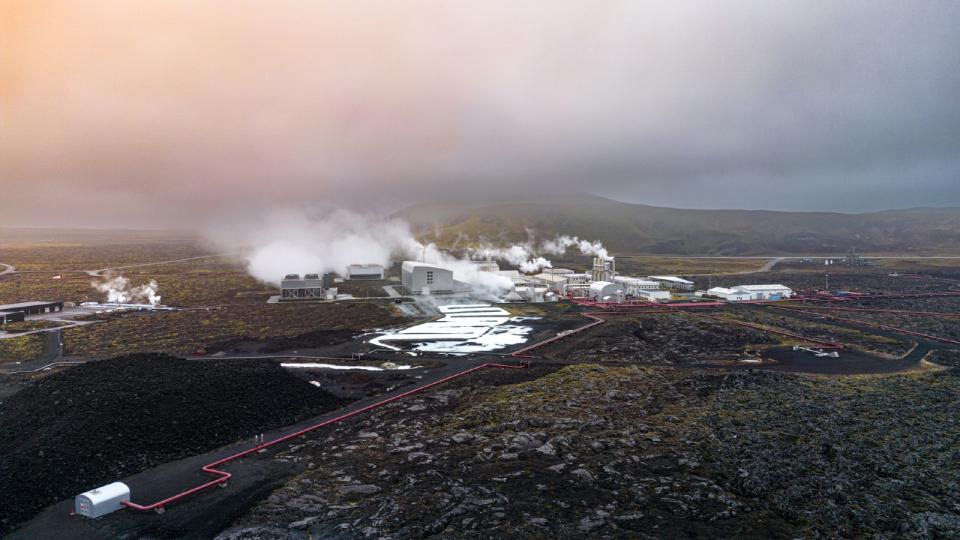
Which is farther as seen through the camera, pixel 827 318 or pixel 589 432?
pixel 827 318

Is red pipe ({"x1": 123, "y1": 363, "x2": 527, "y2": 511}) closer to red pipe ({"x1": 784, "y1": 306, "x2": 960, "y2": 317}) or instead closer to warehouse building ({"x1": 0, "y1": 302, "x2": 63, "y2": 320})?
warehouse building ({"x1": 0, "y1": 302, "x2": 63, "y2": 320})

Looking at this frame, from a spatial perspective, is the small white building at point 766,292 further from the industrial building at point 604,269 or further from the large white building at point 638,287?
the industrial building at point 604,269

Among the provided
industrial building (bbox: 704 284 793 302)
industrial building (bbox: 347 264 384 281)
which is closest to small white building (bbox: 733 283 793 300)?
industrial building (bbox: 704 284 793 302)

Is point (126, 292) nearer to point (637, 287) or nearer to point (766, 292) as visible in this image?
point (637, 287)

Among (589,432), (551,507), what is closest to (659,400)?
(589,432)

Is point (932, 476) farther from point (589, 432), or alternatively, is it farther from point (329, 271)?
point (329, 271)

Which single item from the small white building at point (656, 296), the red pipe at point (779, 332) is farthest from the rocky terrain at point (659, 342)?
the small white building at point (656, 296)
